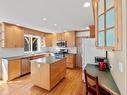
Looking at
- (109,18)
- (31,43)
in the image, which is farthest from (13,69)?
(109,18)

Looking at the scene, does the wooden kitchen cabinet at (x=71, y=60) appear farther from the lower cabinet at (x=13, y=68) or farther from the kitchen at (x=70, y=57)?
the lower cabinet at (x=13, y=68)

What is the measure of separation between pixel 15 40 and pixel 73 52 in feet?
11.9

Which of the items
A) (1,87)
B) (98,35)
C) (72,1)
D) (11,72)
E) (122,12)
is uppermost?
(72,1)

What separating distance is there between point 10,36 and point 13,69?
1429 millimetres

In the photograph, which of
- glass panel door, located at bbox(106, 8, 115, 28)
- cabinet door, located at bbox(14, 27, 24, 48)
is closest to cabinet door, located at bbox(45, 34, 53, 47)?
cabinet door, located at bbox(14, 27, 24, 48)

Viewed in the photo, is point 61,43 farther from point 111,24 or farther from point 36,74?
point 111,24

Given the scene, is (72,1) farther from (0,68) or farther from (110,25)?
(0,68)

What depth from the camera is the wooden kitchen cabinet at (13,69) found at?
406 centimetres

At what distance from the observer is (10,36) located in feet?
14.5

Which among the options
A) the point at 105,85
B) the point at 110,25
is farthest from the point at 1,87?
the point at 110,25

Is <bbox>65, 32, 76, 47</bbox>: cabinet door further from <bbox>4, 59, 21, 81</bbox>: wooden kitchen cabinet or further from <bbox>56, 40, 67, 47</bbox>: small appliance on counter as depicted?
<bbox>4, 59, 21, 81</bbox>: wooden kitchen cabinet

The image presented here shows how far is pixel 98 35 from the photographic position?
6.07ft

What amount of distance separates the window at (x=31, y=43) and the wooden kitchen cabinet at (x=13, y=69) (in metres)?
1.56

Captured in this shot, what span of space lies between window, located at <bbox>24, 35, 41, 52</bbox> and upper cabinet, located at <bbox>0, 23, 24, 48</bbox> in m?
1.01
